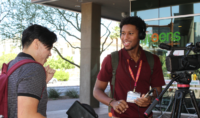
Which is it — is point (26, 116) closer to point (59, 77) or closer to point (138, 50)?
point (138, 50)

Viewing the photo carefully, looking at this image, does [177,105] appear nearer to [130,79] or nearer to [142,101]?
[142,101]

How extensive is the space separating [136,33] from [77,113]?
1.02 m

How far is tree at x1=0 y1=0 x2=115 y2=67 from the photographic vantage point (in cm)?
1402

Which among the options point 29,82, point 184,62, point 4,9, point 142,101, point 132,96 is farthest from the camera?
point 4,9

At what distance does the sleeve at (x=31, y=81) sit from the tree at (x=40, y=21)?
527 inches

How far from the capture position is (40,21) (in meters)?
15.1

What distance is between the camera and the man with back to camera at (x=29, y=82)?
1.42 meters

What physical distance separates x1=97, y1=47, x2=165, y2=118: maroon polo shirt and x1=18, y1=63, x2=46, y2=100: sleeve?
95cm

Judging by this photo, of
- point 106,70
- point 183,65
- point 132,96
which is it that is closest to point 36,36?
point 106,70

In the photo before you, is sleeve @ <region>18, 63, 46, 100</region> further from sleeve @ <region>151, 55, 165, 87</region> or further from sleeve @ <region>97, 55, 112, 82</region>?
sleeve @ <region>151, 55, 165, 87</region>

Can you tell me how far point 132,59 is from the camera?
2447 millimetres

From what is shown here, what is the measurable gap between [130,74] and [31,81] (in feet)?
3.67

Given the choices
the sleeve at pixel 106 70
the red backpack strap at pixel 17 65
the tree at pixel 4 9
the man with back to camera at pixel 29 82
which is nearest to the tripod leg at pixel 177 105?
the sleeve at pixel 106 70

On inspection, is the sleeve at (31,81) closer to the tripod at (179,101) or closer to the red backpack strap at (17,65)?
the red backpack strap at (17,65)
